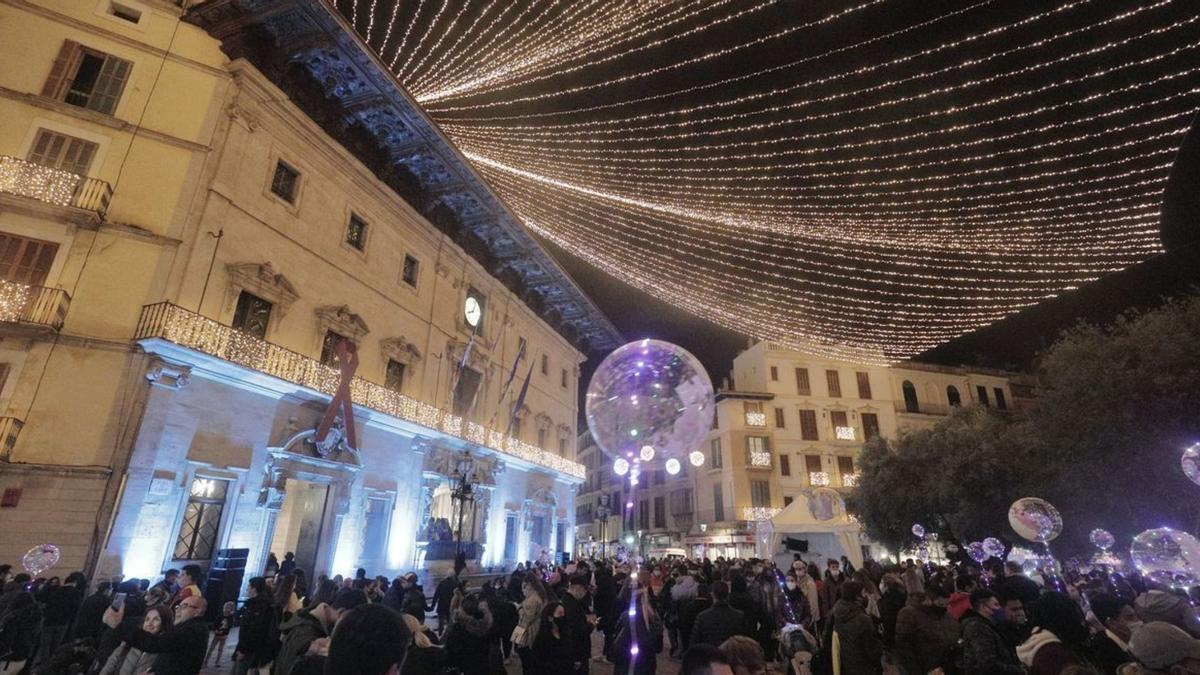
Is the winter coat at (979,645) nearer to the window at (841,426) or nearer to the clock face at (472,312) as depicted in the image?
the clock face at (472,312)

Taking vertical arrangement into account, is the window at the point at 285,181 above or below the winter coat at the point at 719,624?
above

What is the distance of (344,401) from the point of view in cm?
1470

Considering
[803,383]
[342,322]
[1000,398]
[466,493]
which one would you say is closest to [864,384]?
[803,383]

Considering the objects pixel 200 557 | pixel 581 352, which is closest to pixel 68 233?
pixel 200 557

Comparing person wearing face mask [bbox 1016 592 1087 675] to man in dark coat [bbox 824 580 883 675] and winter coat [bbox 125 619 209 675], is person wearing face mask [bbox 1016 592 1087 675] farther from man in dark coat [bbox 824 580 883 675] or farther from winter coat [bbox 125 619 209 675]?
winter coat [bbox 125 619 209 675]

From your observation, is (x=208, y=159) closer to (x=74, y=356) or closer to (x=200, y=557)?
(x=74, y=356)

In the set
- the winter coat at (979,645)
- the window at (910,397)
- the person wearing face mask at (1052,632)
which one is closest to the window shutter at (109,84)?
the winter coat at (979,645)

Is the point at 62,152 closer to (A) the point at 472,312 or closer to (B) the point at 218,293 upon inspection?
(B) the point at 218,293

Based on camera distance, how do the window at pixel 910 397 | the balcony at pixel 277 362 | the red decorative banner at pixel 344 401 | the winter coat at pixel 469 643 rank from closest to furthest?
the winter coat at pixel 469 643
the balcony at pixel 277 362
the red decorative banner at pixel 344 401
the window at pixel 910 397

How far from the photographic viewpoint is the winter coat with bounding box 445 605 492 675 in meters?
5.03

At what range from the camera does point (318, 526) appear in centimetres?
1576

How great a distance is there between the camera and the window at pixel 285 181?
14797mm

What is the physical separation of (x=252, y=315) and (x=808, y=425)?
32.2 metres

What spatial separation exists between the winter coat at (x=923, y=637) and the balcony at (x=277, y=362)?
1313 centimetres
